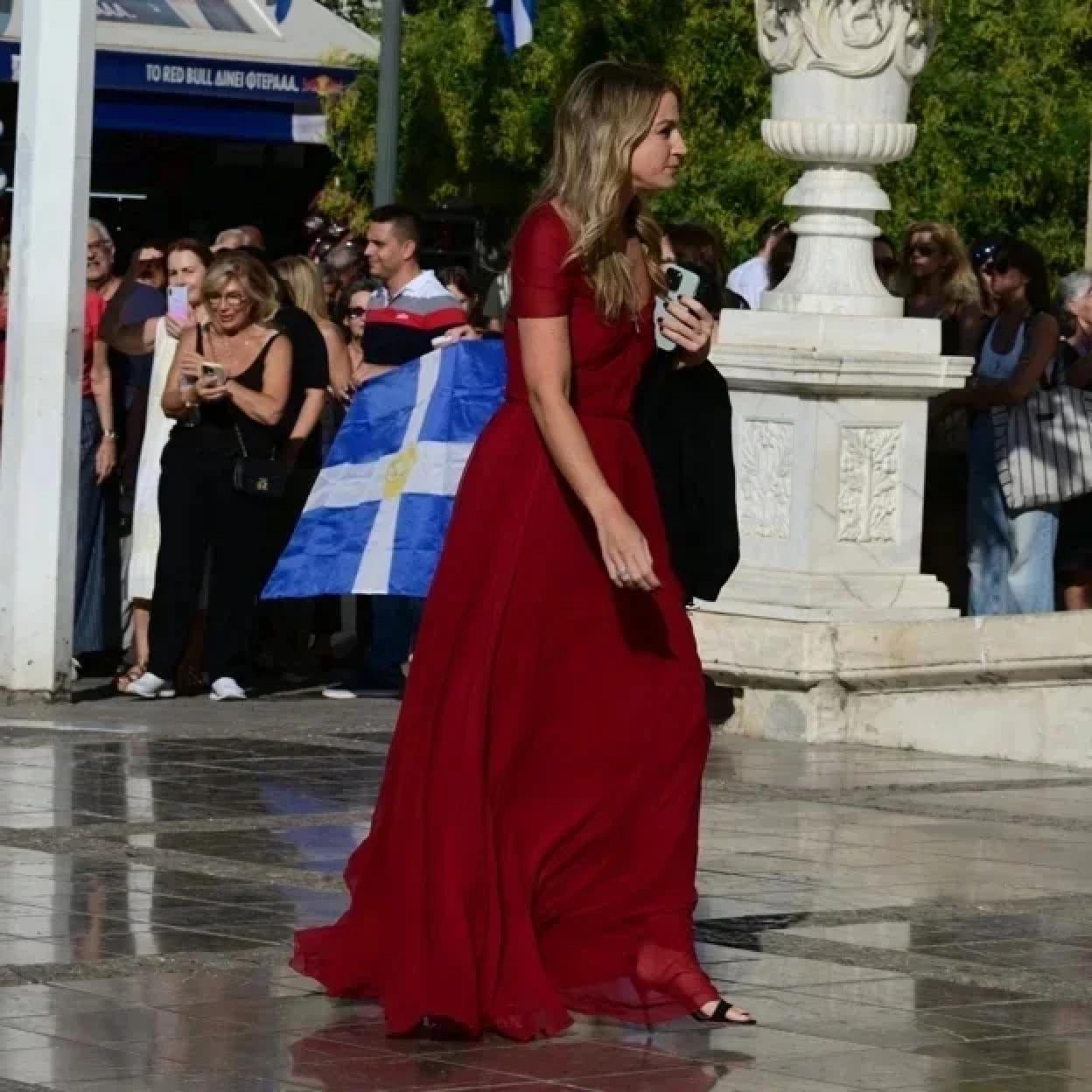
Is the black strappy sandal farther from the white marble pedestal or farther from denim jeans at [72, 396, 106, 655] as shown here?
denim jeans at [72, 396, 106, 655]

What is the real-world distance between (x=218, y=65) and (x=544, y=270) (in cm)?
1632

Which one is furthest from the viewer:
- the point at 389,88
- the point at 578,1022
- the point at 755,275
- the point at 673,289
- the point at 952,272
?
the point at 389,88

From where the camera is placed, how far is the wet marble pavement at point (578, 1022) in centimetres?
655

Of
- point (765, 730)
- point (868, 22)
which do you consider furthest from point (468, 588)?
point (868, 22)

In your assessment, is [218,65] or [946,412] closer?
[946,412]

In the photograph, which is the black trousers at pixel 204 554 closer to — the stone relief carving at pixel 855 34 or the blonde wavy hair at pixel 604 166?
the stone relief carving at pixel 855 34

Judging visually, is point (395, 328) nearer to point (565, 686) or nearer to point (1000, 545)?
point (1000, 545)

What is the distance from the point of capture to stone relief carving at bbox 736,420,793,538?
514 inches

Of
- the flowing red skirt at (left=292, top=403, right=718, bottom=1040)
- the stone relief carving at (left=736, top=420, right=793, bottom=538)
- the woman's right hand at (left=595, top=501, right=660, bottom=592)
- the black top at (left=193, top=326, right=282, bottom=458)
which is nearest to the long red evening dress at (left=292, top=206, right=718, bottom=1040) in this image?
the flowing red skirt at (left=292, top=403, right=718, bottom=1040)

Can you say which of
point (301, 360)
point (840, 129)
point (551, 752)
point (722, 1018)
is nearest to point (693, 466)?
point (551, 752)

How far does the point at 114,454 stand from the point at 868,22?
12.0 feet

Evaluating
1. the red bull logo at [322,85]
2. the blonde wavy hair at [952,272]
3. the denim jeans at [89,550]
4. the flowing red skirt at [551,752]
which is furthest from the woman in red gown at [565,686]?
the red bull logo at [322,85]

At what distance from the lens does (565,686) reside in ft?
23.2

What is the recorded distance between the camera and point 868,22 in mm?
13391
